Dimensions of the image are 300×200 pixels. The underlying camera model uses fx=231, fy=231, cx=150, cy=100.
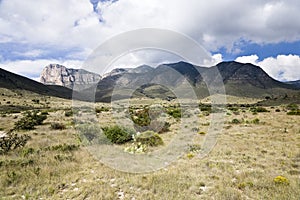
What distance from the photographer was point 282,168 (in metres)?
9.12

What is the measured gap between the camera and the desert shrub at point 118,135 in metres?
15.3

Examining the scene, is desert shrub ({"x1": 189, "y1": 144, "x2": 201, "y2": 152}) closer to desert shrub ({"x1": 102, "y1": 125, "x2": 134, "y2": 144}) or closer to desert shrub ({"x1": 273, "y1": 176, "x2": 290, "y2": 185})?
desert shrub ({"x1": 102, "y1": 125, "x2": 134, "y2": 144})

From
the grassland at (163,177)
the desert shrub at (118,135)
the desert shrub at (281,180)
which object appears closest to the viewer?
the grassland at (163,177)

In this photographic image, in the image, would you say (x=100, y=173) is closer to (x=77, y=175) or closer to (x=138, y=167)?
(x=77, y=175)

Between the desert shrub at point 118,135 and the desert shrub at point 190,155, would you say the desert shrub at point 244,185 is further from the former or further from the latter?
the desert shrub at point 118,135

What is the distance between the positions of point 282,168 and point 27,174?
31.9ft

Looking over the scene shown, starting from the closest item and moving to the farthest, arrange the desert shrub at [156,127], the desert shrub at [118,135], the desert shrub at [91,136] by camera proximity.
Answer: the desert shrub at [91,136], the desert shrub at [118,135], the desert shrub at [156,127]

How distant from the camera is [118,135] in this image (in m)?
15.6

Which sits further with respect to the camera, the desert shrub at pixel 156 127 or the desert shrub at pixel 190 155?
the desert shrub at pixel 156 127

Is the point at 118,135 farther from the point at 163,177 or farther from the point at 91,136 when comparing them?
the point at 163,177

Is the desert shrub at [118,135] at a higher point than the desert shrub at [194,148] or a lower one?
higher

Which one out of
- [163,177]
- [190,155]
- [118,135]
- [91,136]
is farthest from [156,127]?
[163,177]

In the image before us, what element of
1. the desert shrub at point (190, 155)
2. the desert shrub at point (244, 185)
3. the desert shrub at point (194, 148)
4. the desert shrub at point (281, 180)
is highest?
the desert shrub at point (281, 180)

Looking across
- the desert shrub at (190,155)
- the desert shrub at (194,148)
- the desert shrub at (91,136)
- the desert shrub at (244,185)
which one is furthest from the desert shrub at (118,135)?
the desert shrub at (244,185)
